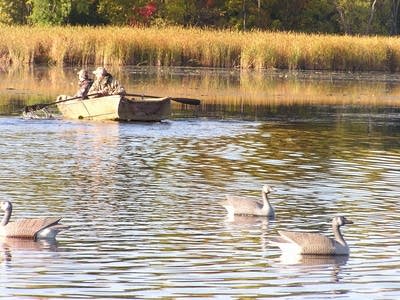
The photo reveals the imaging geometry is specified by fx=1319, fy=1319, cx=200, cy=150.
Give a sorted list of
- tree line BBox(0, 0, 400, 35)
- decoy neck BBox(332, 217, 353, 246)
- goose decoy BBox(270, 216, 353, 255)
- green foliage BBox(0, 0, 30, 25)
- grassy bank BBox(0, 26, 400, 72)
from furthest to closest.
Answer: green foliage BBox(0, 0, 30, 25) < tree line BBox(0, 0, 400, 35) < grassy bank BBox(0, 26, 400, 72) < decoy neck BBox(332, 217, 353, 246) < goose decoy BBox(270, 216, 353, 255)

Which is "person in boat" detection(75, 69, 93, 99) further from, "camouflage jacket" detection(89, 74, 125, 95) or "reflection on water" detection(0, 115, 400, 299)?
"reflection on water" detection(0, 115, 400, 299)

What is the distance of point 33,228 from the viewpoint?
13.1 m

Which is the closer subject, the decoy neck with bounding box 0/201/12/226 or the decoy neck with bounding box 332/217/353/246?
the decoy neck with bounding box 332/217/353/246

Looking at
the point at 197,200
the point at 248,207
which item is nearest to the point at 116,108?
the point at 197,200

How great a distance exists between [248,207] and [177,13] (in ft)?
156

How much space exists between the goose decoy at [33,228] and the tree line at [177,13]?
46.9 meters

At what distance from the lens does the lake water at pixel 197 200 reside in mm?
11414

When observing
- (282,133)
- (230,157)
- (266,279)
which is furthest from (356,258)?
(282,133)

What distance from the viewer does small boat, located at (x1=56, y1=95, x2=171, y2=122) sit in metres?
27.8

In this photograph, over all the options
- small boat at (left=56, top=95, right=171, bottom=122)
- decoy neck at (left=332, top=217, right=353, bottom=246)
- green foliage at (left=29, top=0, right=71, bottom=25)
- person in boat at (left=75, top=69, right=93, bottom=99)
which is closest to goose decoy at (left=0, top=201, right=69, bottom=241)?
decoy neck at (left=332, top=217, right=353, bottom=246)

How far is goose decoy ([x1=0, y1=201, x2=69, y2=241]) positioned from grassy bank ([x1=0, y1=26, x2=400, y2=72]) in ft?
114

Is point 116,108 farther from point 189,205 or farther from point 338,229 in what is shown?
point 338,229

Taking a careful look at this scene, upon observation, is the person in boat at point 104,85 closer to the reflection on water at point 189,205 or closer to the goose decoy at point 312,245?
the reflection on water at point 189,205

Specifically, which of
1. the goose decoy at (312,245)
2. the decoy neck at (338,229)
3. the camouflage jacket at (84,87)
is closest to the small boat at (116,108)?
the camouflage jacket at (84,87)
